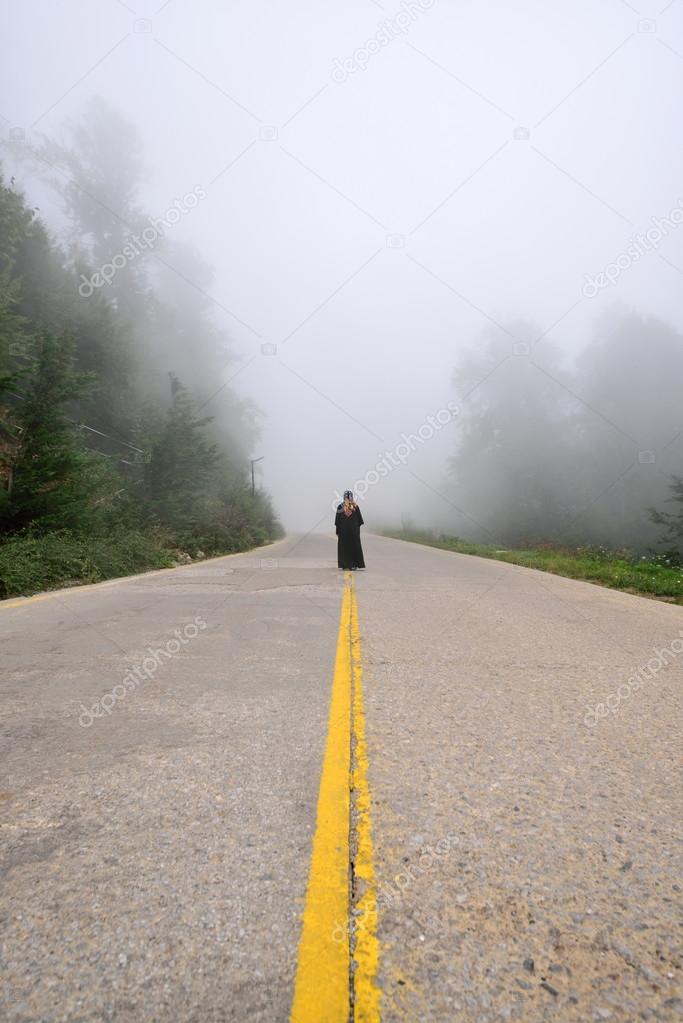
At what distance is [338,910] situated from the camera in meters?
1.52

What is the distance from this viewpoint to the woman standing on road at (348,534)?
43.1 feet

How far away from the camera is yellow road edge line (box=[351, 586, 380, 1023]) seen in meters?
1.23

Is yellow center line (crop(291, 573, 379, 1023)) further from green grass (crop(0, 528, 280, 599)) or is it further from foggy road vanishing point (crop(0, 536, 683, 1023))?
green grass (crop(0, 528, 280, 599))

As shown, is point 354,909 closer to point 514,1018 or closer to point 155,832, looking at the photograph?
point 514,1018

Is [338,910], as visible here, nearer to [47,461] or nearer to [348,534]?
[47,461]

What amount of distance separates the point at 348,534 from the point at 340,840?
11.3 metres

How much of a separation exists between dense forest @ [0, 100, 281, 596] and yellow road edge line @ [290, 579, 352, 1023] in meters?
7.83

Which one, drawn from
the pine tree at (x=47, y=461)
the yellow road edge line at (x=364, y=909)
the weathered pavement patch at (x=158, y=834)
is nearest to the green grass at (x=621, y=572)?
the weathered pavement patch at (x=158, y=834)

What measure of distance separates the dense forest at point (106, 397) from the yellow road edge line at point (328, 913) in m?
7.83

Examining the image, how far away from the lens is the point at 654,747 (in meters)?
2.85

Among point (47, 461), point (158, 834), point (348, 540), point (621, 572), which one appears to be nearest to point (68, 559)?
point (47, 461)

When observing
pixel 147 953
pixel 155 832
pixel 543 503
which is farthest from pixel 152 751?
pixel 543 503

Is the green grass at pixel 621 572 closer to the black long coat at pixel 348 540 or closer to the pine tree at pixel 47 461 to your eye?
the black long coat at pixel 348 540

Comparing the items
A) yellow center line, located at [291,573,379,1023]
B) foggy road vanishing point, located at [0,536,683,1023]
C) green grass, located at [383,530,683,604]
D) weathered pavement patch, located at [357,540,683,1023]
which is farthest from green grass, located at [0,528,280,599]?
green grass, located at [383,530,683,604]
